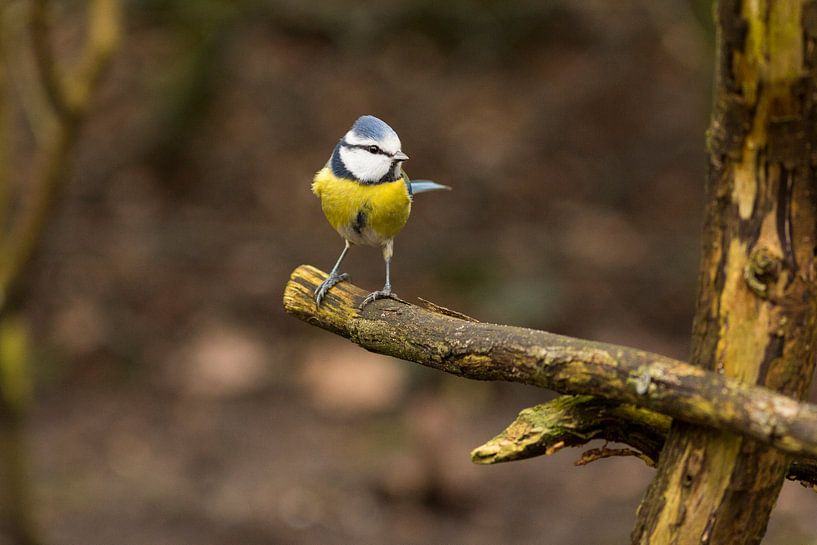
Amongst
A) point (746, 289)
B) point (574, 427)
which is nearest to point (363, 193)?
point (574, 427)

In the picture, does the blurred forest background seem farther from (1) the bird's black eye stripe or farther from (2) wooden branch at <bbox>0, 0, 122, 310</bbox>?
(1) the bird's black eye stripe

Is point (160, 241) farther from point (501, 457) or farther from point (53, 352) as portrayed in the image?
point (501, 457)

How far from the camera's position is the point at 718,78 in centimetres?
156

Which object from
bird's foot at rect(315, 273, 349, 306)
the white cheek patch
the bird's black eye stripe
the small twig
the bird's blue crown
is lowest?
the small twig

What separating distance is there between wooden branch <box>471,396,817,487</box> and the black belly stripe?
2.04 ft

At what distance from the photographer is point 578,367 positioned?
1.59 m

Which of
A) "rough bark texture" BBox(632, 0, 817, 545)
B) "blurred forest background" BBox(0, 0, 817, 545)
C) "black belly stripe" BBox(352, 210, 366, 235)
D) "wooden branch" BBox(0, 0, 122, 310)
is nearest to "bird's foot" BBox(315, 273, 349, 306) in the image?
"black belly stripe" BBox(352, 210, 366, 235)

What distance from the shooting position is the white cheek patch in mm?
2096

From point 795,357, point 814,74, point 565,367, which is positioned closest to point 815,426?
point 795,357

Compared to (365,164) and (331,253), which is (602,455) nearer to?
(365,164)

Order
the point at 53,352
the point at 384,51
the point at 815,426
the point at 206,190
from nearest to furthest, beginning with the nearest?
1. the point at 815,426
2. the point at 53,352
3. the point at 206,190
4. the point at 384,51

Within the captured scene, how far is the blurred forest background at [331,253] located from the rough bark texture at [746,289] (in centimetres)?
230

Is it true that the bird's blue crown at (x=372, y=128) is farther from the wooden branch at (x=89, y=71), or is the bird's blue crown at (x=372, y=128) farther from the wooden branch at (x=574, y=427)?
the wooden branch at (x=89, y=71)

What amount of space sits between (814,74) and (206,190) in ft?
16.8
